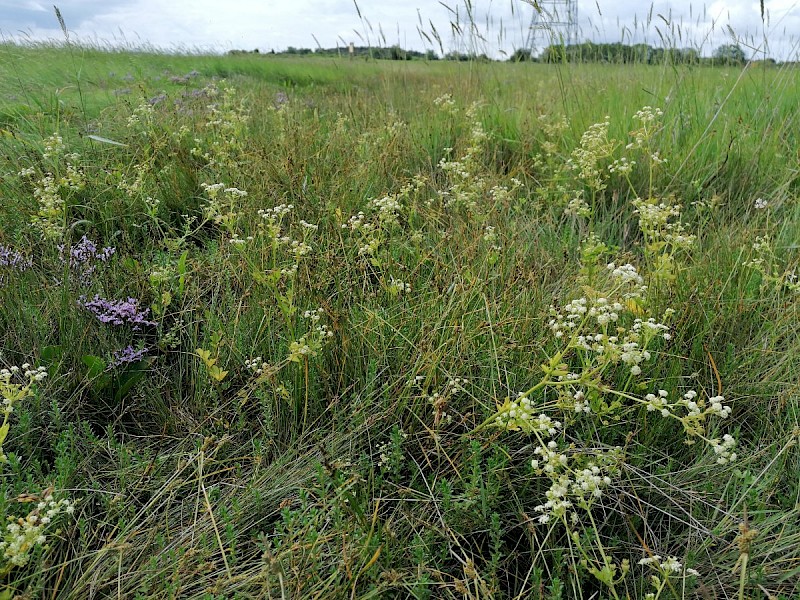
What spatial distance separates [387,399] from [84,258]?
143 cm

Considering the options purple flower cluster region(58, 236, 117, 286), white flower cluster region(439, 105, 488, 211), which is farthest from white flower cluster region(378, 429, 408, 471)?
purple flower cluster region(58, 236, 117, 286)

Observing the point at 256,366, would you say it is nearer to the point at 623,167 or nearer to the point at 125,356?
A: the point at 125,356

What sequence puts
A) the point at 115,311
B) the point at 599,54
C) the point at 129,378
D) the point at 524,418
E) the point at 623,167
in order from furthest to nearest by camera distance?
the point at 599,54
the point at 623,167
the point at 115,311
the point at 129,378
the point at 524,418

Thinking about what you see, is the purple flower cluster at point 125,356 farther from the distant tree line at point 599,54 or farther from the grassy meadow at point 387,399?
the distant tree line at point 599,54

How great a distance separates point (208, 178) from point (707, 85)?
4.15 m

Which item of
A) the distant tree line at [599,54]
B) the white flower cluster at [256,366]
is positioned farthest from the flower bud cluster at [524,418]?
the distant tree line at [599,54]

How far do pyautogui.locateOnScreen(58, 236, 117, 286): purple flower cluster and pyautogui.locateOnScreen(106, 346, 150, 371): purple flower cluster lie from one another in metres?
0.42

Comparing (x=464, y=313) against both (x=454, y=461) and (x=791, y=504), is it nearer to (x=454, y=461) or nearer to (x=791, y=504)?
(x=454, y=461)

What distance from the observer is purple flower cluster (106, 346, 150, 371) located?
1928 millimetres

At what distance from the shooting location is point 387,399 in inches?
68.2

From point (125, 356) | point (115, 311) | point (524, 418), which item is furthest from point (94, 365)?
point (524, 418)

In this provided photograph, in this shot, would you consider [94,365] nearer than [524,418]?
No

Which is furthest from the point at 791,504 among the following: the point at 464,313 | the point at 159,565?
the point at 159,565

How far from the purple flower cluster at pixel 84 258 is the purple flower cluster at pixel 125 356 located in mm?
417
